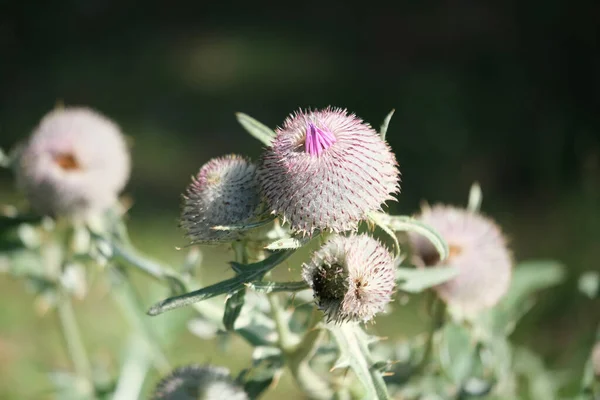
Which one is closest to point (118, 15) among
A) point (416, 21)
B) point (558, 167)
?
point (416, 21)

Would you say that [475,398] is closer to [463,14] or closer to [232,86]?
[232,86]

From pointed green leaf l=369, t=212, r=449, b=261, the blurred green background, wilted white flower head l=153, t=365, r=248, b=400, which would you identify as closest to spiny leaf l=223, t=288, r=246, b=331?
wilted white flower head l=153, t=365, r=248, b=400

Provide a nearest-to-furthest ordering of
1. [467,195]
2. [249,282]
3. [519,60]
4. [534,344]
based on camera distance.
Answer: [249,282]
[534,344]
[467,195]
[519,60]

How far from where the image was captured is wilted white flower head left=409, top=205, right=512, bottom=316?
6.51 feet

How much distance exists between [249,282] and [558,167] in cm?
404

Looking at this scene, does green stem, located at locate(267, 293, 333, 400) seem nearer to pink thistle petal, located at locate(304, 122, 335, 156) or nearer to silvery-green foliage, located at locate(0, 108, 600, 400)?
silvery-green foliage, located at locate(0, 108, 600, 400)

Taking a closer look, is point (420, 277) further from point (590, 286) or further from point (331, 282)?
point (590, 286)

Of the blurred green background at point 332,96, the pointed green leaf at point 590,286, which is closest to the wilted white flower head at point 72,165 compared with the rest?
the pointed green leaf at point 590,286

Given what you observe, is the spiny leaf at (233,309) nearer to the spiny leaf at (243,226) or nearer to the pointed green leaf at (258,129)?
the spiny leaf at (243,226)

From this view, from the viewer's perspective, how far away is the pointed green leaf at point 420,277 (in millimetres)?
1746

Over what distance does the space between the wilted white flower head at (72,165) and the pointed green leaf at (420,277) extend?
1319 mm

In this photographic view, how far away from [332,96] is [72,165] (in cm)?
397

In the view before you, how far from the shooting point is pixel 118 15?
8.15 meters

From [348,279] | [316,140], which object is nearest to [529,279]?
[348,279]
